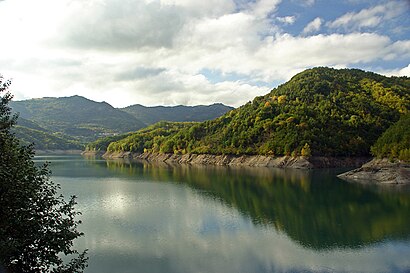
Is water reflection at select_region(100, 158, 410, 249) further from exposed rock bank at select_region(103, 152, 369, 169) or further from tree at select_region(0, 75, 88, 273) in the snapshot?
exposed rock bank at select_region(103, 152, 369, 169)

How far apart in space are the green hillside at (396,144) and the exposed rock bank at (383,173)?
6.41 ft

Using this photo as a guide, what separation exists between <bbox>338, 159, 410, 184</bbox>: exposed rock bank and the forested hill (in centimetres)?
3280

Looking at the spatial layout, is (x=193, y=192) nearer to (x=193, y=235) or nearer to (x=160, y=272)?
(x=193, y=235)

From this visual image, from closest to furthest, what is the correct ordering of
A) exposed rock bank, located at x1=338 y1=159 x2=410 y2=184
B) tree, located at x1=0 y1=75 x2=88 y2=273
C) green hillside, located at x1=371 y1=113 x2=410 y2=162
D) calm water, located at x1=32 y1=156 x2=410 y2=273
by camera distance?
tree, located at x1=0 y1=75 x2=88 y2=273
calm water, located at x1=32 y1=156 x2=410 y2=273
exposed rock bank, located at x1=338 y1=159 x2=410 y2=184
green hillside, located at x1=371 y1=113 x2=410 y2=162

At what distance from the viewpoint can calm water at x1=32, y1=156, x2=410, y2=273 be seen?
31969mm

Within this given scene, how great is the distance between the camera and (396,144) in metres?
92.9

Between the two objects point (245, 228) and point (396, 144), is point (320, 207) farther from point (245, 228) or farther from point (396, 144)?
point (396, 144)

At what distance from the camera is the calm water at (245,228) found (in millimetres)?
31969

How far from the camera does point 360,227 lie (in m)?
46.5

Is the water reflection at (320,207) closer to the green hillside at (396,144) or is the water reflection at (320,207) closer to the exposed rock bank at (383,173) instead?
the exposed rock bank at (383,173)

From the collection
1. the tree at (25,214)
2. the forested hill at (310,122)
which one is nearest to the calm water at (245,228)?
the tree at (25,214)

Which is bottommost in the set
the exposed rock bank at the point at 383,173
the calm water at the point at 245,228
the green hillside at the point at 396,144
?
the calm water at the point at 245,228

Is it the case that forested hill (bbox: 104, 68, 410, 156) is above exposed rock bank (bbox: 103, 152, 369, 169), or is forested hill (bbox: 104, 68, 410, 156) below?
above

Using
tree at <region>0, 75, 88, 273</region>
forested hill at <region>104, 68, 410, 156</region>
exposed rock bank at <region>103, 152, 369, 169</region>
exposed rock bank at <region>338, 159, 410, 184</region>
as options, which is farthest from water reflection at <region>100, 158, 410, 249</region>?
forested hill at <region>104, 68, 410, 156</region>
